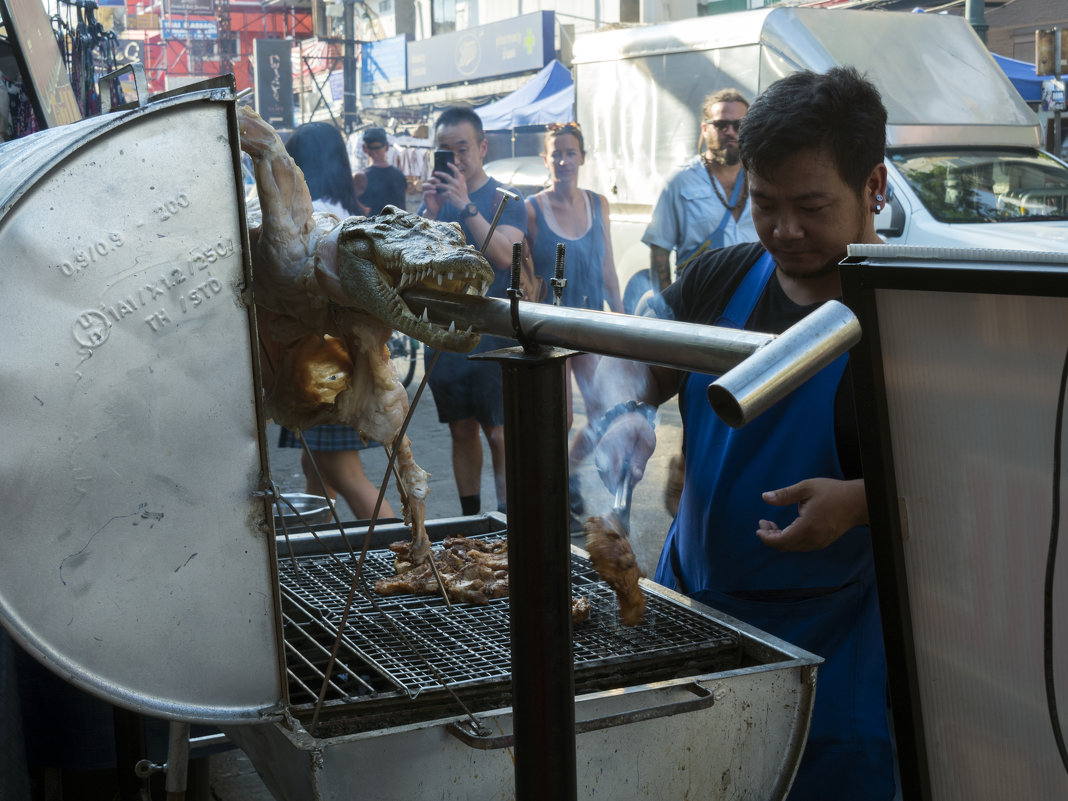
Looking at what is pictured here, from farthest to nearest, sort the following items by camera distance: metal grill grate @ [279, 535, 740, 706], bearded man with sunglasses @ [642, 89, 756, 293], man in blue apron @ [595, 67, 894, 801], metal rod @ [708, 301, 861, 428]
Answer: bearded man with sunglasses @ [642, 89, 756, 293]
man in blue apron @ [595, 67, 894, 801]
metal grill grate @ [279, 535, 740, 706]
metal rod @ [708, 301, 861, 428]

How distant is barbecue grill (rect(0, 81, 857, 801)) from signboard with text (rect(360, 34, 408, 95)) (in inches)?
1083

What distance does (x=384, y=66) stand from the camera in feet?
93.8

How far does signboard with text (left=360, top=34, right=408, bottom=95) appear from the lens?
27.6 meters

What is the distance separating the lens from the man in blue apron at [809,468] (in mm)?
1853

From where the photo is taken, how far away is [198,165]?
3.86 feet

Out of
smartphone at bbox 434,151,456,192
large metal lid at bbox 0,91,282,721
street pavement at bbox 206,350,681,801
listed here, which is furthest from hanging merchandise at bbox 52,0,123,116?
large metal lid at bbox 0,91,282,721

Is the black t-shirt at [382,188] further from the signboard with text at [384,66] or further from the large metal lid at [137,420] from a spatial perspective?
the signboard with text at [384,66]

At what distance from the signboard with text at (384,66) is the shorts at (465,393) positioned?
78.0ft

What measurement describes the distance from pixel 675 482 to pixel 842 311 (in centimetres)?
167

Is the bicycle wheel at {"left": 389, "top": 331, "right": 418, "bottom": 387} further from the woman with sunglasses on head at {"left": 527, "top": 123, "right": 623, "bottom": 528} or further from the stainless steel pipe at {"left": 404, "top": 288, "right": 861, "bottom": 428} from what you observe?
the stainless steel pipe at {"left": 404, "top": 288, "right": 861, "bottom": 428}

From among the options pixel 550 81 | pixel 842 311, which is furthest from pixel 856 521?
pixel 550 81

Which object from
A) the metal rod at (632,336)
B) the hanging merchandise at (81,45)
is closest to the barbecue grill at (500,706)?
the metal rod at (632,336)

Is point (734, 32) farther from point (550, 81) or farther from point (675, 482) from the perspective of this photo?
point (550, 81)

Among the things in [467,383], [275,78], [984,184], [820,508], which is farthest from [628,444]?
[275,78]
